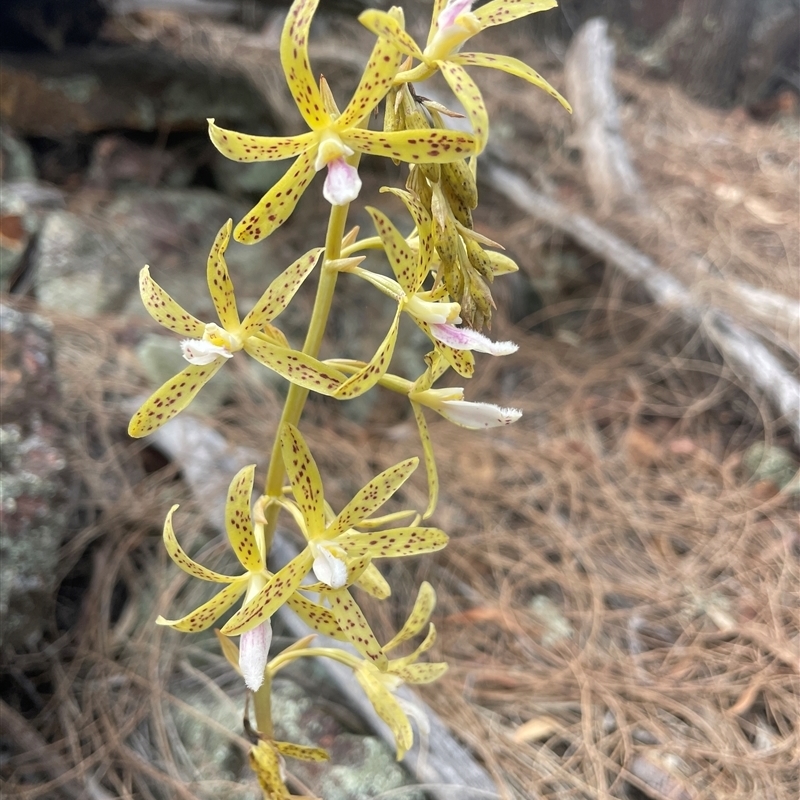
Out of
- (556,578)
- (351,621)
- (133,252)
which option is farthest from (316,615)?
(133,252)

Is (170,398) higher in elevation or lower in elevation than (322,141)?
lower

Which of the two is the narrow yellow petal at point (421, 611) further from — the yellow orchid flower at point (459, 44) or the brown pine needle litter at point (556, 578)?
the yellow orchid flower at point (459, 44)

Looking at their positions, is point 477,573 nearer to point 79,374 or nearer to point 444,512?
point 444,512

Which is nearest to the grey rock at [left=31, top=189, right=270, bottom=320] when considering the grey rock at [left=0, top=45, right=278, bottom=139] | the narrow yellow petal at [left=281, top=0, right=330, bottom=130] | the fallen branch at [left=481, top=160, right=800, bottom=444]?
the grey rock at [left=0, top=45, right=278, bottom=139]

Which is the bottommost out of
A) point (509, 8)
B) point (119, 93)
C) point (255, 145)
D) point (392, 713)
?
point (392, 713)

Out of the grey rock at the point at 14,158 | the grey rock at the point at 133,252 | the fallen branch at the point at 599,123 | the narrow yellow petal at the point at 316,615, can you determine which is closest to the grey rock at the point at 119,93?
the grey rock at the point at 14,158

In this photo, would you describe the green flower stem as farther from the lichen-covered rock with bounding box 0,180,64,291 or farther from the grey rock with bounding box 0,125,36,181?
the grey rock with bounding box 0,125,36,181

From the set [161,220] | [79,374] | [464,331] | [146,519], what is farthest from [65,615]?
[161,220]

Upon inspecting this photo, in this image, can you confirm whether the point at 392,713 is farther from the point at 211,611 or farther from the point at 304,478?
the point at 304,478
